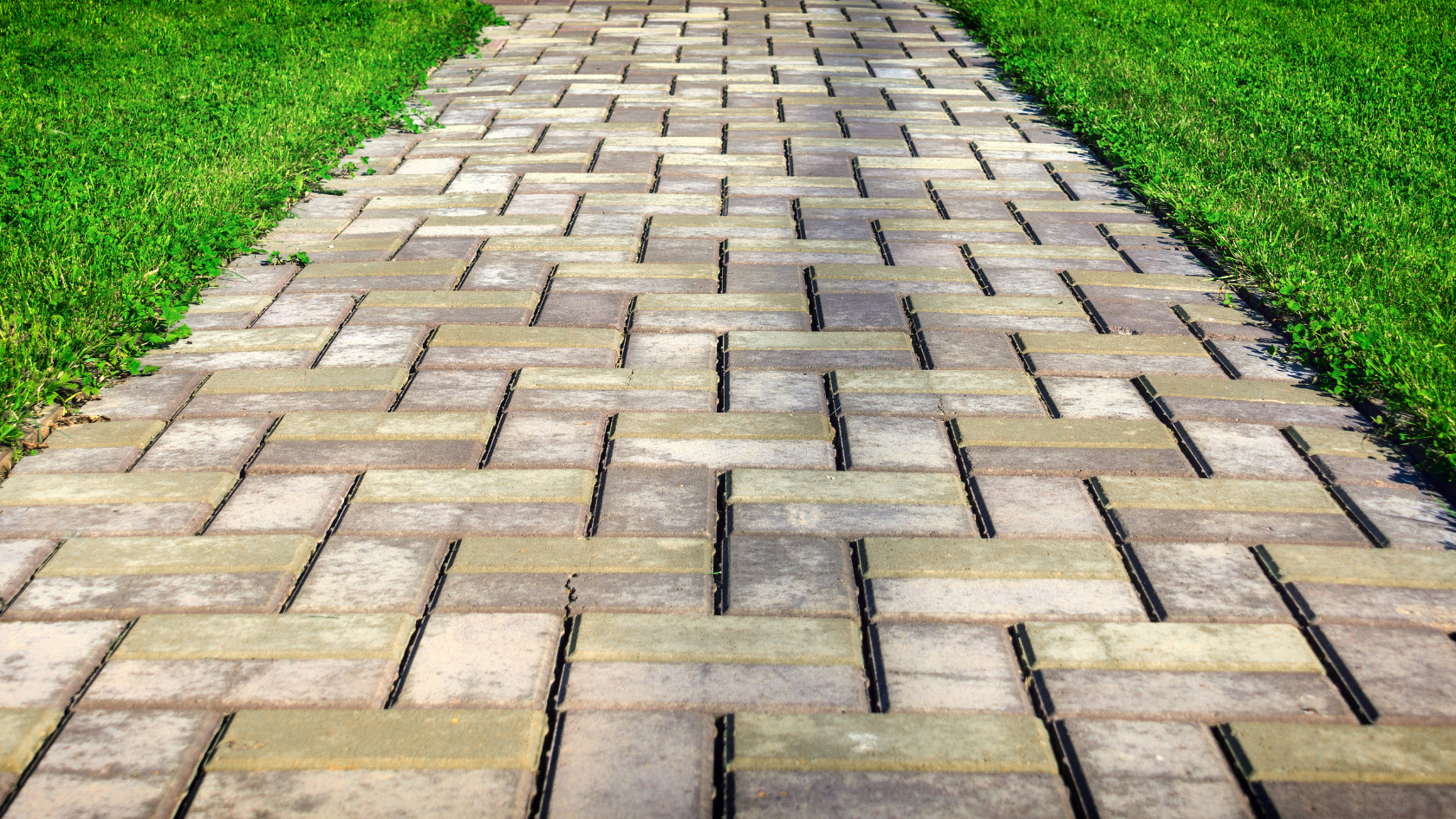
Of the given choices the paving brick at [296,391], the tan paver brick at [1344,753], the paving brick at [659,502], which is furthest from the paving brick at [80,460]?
the tan paver brick at [1344,753]

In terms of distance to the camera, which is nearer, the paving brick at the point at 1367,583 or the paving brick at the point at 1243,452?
the paving brick at the point at 1367,583

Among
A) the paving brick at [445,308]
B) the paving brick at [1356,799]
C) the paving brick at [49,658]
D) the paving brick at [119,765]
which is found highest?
the paving brick at [445,308]

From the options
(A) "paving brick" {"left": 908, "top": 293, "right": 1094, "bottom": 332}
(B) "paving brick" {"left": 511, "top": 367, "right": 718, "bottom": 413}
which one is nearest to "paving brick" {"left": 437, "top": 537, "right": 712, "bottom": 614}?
(B) "paving brick" {"left": 511, "top": 367, "right": 718, "bottom": 413}

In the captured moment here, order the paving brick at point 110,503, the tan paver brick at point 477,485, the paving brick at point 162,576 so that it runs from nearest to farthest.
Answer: the paving brick at point 162,576 < the paving brick at point 110,503 < the tan paver brick at point 477,485

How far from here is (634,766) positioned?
1.58 meters

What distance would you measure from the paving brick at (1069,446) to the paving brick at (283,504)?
4.53ft

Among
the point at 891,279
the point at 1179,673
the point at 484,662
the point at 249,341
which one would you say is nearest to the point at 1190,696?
the point at 1179,673

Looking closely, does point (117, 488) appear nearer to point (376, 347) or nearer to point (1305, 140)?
point (376, 347)

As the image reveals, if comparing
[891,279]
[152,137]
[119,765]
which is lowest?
[119,765]

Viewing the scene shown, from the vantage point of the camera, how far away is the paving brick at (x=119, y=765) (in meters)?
1.51

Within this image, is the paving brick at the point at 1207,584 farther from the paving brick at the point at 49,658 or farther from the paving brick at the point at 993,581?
the paving brick at the point at 49,658

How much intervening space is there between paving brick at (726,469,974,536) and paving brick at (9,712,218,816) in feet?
3.37

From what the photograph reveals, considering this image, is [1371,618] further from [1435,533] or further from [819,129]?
[819,129]

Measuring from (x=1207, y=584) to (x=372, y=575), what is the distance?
157 centimetres
